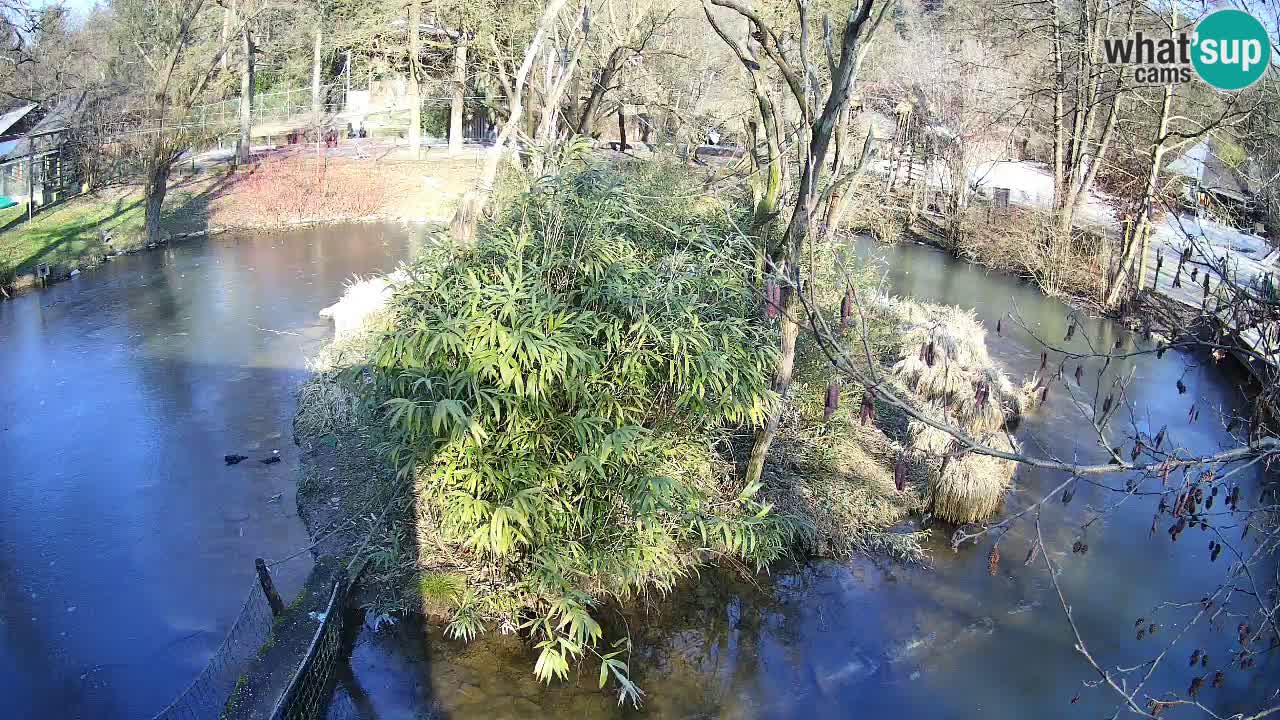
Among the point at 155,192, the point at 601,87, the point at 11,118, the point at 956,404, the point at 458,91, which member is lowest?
the point at 956,404

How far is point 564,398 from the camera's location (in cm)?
816

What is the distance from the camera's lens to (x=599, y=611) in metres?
9.14

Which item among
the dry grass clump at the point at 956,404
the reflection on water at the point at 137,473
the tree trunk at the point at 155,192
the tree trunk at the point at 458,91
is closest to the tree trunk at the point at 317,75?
the tree trunk at the point at 458,91

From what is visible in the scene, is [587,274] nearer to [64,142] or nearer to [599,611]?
[599,611]

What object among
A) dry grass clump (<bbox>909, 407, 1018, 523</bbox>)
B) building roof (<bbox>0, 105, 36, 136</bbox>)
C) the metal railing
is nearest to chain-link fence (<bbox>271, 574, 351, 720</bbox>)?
the metal railing

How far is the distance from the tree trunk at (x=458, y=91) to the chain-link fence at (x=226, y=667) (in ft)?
69.4

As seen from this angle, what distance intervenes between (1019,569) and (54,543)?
1007 centimetres

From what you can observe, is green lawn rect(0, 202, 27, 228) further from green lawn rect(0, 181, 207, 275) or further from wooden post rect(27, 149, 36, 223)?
wooden post rect(27, 149, 36, 223)

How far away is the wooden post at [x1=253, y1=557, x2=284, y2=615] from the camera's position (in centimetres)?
815

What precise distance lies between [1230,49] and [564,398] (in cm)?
673

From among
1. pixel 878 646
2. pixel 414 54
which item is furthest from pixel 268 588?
pixel 414 54

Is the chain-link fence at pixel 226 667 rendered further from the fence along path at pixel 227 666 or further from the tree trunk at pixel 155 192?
the tree trunk at pixel 155 192

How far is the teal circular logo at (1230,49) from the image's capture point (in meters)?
7.77

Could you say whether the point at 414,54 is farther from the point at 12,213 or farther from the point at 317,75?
the point at 12,213
